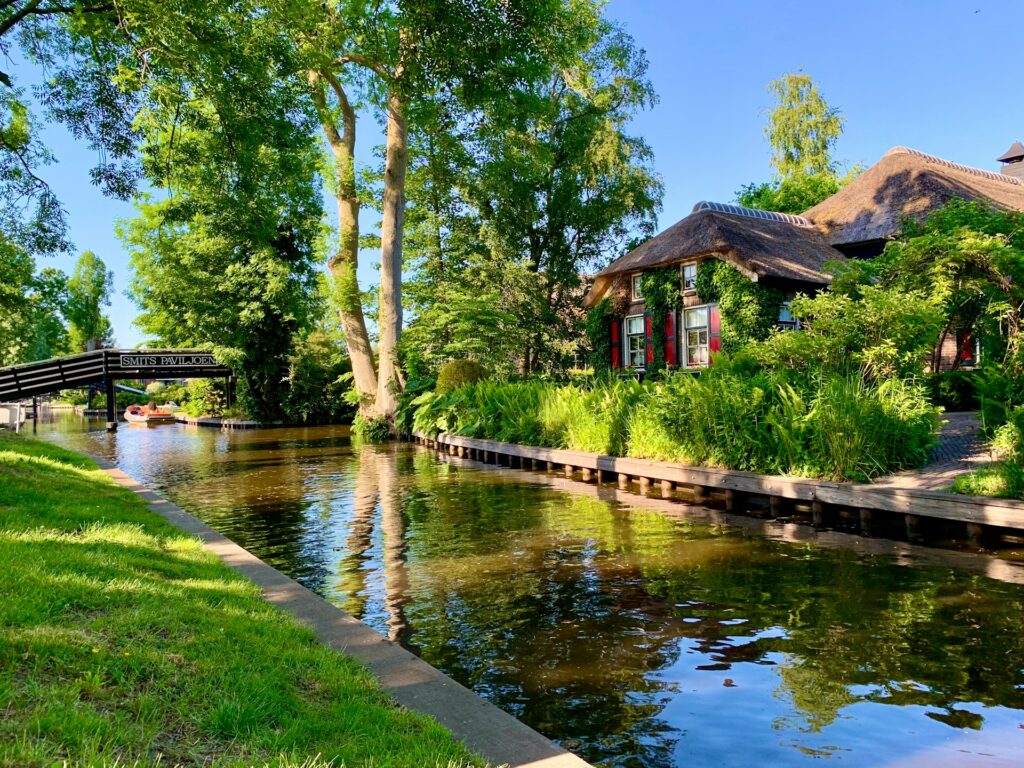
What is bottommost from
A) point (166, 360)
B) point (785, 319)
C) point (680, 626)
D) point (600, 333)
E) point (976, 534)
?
point (680, 626)

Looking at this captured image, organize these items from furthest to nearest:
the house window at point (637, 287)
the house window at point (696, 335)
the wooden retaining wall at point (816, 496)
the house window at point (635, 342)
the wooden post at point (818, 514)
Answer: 1. the house window at point (635, 342)
2. the house window at point (637, 287)
3. the house window at point (696, 335)
4. the wooden post at point (818, 514)
5. the wooden retaining wall at point (816, 496)

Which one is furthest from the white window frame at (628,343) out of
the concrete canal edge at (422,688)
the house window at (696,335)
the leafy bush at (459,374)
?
the concrete canal edge at (422,688)

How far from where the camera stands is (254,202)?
1162 centimetres

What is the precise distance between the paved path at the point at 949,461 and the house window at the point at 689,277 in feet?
45.4

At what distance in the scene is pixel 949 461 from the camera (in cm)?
1001

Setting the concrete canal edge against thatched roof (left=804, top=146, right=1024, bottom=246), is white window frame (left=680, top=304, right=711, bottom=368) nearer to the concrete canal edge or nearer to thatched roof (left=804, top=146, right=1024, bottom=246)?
thatched roof (left=804, top=146, right=1024, bottom=246)

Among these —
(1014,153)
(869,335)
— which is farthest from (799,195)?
(869,335)

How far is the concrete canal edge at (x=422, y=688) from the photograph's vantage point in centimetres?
311

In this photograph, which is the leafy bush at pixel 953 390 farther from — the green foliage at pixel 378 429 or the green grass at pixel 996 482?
the green foliage at pixel 378 429

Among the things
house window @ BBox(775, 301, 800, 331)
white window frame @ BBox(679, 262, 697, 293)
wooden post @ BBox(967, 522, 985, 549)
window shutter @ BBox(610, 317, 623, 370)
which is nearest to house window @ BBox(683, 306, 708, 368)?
white window frame @ BBox(679, 262, 697, 293)

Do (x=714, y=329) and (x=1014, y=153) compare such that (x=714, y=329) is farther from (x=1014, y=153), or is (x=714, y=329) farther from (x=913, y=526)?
(x=1014, y=153)

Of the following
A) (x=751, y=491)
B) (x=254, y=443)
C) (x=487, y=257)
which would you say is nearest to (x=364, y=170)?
(x=487, y=257)

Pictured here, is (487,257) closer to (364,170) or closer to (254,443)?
(364,170)

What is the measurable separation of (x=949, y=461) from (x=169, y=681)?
10.2 meters
